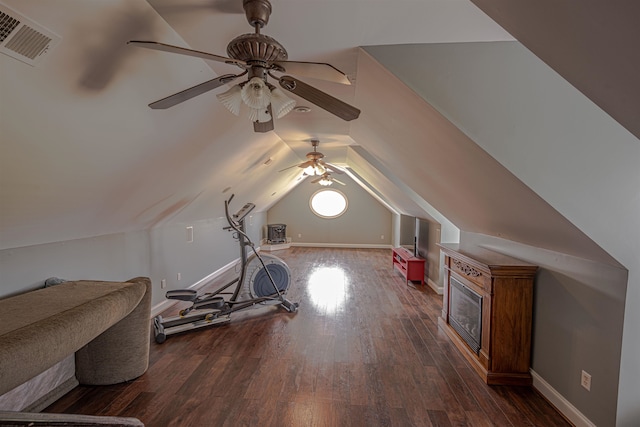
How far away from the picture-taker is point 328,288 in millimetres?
5434

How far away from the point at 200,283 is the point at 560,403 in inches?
192

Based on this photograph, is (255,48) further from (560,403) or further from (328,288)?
(328,288)

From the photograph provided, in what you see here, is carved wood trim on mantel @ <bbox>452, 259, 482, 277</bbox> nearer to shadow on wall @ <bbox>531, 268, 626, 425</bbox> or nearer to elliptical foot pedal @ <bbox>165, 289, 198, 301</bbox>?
shadow on wall @ <bbox>531, 268, 626, 425</bbox>

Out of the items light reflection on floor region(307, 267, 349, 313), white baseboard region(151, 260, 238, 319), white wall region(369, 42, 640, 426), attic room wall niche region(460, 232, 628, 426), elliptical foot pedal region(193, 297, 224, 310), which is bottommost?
light reflection on floor region(307, 267, 349, 313)

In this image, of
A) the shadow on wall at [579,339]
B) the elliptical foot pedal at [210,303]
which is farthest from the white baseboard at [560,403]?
the elliptical foot pedal at [210,303]

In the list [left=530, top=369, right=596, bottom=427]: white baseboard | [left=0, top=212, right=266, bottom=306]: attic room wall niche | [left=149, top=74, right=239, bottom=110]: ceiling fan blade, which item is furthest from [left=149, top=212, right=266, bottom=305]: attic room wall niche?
[left=530, top=369, right=596, bottom=427]: white baseboard

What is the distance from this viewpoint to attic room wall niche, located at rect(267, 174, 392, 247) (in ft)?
32.2

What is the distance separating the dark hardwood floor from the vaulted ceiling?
1299 millimetres

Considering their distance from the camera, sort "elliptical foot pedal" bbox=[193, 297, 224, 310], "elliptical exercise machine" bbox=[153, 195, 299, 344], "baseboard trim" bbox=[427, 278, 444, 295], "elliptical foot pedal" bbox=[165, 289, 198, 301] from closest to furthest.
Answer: "elliptical exercise machine" bbox=[153, 195, 299, 344]
"elliptical foot pedal" bbox=[165, 289, 198, 301]
"elliptical foot pedal" bbox=[193, 297, 224, 310]
"baseboard trim" bbox=[427, 278, 444, 295]

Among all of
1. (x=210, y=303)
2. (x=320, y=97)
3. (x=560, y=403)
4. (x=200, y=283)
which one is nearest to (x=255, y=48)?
(x=320, y=97)

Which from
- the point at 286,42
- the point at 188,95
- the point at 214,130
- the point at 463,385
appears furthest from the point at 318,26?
the point at 463,385

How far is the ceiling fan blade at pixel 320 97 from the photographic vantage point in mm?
1536

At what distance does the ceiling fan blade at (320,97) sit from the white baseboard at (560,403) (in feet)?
8.07

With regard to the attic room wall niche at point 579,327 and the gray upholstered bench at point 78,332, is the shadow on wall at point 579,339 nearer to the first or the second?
the attic room wall niche at point 579,327
